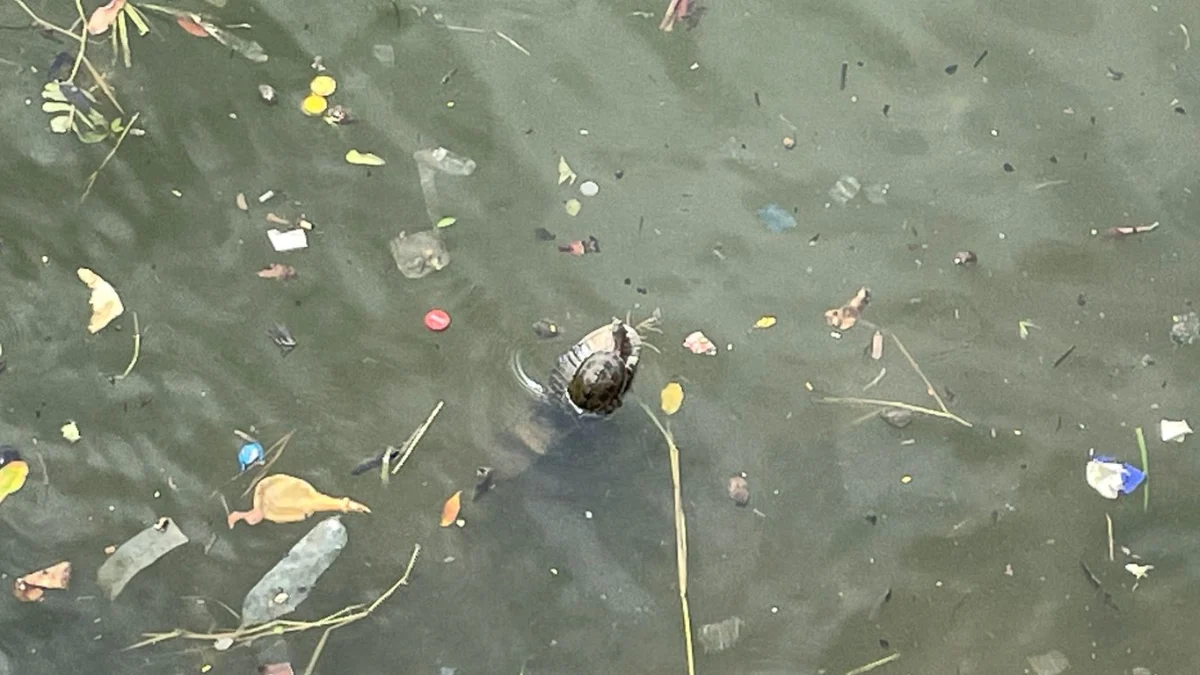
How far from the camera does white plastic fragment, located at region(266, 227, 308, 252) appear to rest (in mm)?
3059

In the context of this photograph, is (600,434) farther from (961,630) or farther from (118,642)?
(118,642)

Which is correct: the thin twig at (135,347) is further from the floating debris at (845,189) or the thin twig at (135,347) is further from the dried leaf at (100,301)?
the floating debris at (845,189)

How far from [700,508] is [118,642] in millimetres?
1447

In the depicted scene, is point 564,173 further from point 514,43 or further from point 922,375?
point 922,375

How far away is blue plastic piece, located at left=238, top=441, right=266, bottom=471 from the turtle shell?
0.75 m

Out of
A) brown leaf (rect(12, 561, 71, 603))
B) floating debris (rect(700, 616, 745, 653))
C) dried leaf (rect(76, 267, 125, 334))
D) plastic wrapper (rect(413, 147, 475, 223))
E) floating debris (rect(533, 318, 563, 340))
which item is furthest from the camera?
plastic wrapper (rect(413, 147, 475, 223))

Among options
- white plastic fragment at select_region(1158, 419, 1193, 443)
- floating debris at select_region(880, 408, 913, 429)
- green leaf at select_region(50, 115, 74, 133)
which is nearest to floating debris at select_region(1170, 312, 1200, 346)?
white plastic fragment at select_region(1158, 419, 1193, 443)

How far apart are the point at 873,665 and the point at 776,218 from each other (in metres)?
1.21

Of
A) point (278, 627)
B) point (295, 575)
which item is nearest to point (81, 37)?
point (295, 575)

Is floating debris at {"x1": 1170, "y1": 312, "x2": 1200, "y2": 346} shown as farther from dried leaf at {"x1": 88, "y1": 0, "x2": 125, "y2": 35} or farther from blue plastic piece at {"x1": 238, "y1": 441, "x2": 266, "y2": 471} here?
dried leaf at {"x1": 88, "y1": 0, "x2": 125, "y2": 35}

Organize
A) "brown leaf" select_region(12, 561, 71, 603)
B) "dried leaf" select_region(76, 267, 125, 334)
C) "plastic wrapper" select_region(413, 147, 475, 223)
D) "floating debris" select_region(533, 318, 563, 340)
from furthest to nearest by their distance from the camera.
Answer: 1. "plastic wrapper" select_region(413, 147, 475, 223)
2. "floating debris" select_region(533, 318, 563, 340)
3. "dried leaf" select_region(76, 267, 125, 334)
4. "brown leaf" select_region(12, 561, 71, 603)

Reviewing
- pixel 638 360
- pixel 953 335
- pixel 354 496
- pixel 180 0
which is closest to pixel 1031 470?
pixel 953 335

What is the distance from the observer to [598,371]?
8.96ft

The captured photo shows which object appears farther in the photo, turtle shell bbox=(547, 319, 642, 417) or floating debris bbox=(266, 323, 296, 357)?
floating debris bbox=(266, 323, 296, 357)
